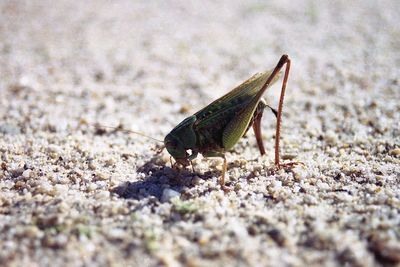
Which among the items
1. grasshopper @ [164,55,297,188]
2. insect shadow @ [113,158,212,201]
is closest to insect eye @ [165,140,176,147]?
grasshopper @ [164,55,297,188]

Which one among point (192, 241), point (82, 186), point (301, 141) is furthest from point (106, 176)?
point (301, 141)

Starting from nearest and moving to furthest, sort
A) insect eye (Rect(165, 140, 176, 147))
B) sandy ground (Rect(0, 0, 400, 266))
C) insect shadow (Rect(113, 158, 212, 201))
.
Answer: sandy ground (Rect(0, 0, 400, 266)) < insect shadow (Rect(113, 158, 212, 201)) < insect eye (Rect(165, 140, 176, 147))

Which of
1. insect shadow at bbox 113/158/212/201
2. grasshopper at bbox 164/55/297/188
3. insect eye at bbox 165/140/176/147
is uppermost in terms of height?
grasshopper at bbox 164/55/297/188

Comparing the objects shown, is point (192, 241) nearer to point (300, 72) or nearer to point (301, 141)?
point (301, 141)

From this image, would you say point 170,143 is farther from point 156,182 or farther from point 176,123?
point 176,123

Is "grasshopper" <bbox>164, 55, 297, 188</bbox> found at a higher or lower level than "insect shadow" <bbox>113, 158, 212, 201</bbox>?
higher

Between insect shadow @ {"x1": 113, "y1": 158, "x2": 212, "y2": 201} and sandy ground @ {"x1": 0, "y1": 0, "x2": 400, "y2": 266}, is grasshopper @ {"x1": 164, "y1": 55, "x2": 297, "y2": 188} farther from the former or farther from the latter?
sandy ground @ {"x1": 0, "y1": 0, "x2": 400, "y2": 266}

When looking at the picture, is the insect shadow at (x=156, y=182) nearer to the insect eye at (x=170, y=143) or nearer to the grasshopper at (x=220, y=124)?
the grasshopper at (x=220, y=124)
